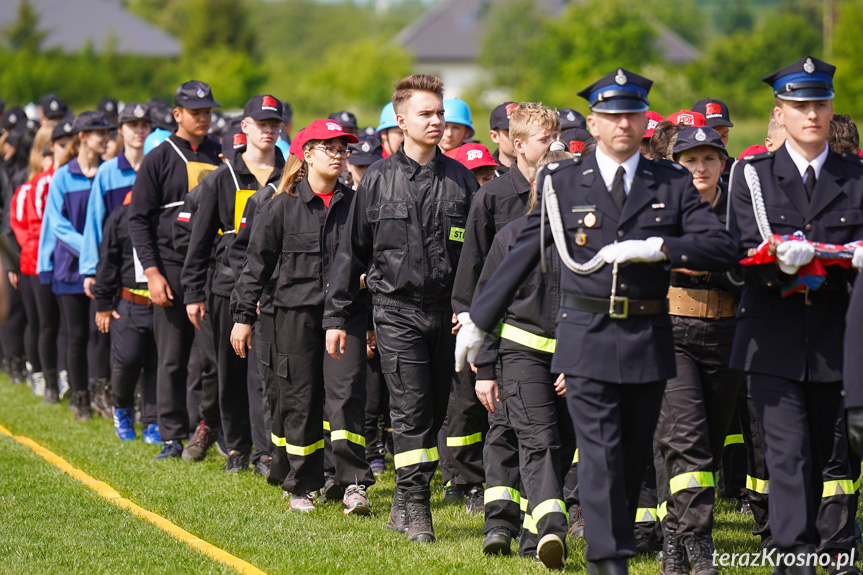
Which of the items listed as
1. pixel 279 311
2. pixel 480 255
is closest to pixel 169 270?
pixel 279 311

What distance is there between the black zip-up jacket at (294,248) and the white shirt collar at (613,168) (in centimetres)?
277

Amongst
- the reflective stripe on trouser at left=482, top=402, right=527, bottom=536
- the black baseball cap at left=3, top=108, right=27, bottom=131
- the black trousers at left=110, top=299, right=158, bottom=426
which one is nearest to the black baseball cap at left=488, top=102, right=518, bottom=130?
the reflective stripe on trouser at left=482, top=402, right=527, bottom=536

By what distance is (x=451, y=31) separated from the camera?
118375 millimetres

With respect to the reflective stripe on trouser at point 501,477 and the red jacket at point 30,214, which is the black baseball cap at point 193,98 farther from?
the reflective stripe on trouser at point 501,477

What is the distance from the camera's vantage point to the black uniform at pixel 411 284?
7.21 meters

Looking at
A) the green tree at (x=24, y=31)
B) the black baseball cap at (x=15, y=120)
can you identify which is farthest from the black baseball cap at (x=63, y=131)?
the green tree at (x=24, y=31)

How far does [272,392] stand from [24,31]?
182 ft

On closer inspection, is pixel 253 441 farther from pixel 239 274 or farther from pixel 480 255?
pixel 480 255

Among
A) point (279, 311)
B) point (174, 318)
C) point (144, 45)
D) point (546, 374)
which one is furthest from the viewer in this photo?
point (144, 45)

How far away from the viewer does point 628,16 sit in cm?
7212

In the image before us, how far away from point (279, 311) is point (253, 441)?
1797 millimetres

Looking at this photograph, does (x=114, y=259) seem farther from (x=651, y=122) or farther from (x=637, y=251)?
(x=637, y=251)

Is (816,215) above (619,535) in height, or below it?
above

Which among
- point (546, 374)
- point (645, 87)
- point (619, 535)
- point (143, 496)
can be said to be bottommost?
point (143, 496)
